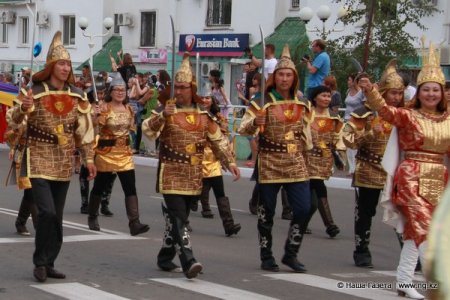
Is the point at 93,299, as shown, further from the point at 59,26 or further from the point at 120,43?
the point at 59,26

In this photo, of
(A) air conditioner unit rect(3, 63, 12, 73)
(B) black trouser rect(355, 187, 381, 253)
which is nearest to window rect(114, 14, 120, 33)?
(A) air conditioner unit rect(3, 63, 12, 73)

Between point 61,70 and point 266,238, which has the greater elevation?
point 61,70

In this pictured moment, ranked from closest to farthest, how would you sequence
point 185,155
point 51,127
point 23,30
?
point 51,127 < point 185,155 < point 23,30

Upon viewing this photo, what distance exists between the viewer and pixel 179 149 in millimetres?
7863

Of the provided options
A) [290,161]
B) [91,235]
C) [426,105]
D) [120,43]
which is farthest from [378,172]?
[120,43]

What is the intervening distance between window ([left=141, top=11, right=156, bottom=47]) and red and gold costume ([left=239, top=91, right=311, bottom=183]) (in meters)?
33.1

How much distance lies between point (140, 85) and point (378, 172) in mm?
14833

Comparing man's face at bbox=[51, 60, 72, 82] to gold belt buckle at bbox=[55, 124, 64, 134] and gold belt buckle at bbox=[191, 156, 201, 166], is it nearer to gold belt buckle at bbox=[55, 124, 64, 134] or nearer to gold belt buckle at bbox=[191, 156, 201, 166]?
gold belt buckle at bbox=[55, 124, 64, 134]

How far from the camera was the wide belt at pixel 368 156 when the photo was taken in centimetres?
870

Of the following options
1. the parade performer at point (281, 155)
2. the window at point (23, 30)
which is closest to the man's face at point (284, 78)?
the parade performer at point (281, 155)

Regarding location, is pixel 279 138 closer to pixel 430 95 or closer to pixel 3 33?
pixel 430 95

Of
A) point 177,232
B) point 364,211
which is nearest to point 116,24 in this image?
point 364,211

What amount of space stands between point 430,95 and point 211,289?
7.23 feet

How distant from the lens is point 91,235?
10.4 m
